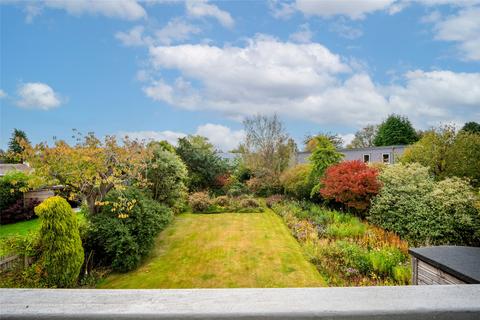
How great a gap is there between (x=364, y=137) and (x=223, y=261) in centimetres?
3860

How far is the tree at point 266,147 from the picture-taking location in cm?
1834

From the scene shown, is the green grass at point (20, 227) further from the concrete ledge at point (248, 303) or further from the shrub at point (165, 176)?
the concrete ledge at point (248, 303)

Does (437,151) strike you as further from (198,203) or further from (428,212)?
(198,203)

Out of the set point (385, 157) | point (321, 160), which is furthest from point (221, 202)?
point (385, 157)

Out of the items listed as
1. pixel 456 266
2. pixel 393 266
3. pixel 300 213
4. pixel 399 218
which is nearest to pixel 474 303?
pixel 456 266

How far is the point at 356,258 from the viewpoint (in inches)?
243

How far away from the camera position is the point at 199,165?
1688cm

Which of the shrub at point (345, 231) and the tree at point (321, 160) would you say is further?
the tree at point (321, 160)

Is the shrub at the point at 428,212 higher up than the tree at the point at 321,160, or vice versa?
the tree at the point at 321,160

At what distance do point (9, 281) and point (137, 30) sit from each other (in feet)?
16.3

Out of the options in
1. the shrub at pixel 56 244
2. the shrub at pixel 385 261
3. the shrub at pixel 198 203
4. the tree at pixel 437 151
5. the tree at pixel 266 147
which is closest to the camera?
the shrub at pixel 56 244

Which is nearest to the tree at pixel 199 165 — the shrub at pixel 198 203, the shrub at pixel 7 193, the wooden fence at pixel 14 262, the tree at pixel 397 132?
the shrub at pixel 198 203

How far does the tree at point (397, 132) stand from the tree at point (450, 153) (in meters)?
22.4

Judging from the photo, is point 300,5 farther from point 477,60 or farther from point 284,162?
point 284,162
